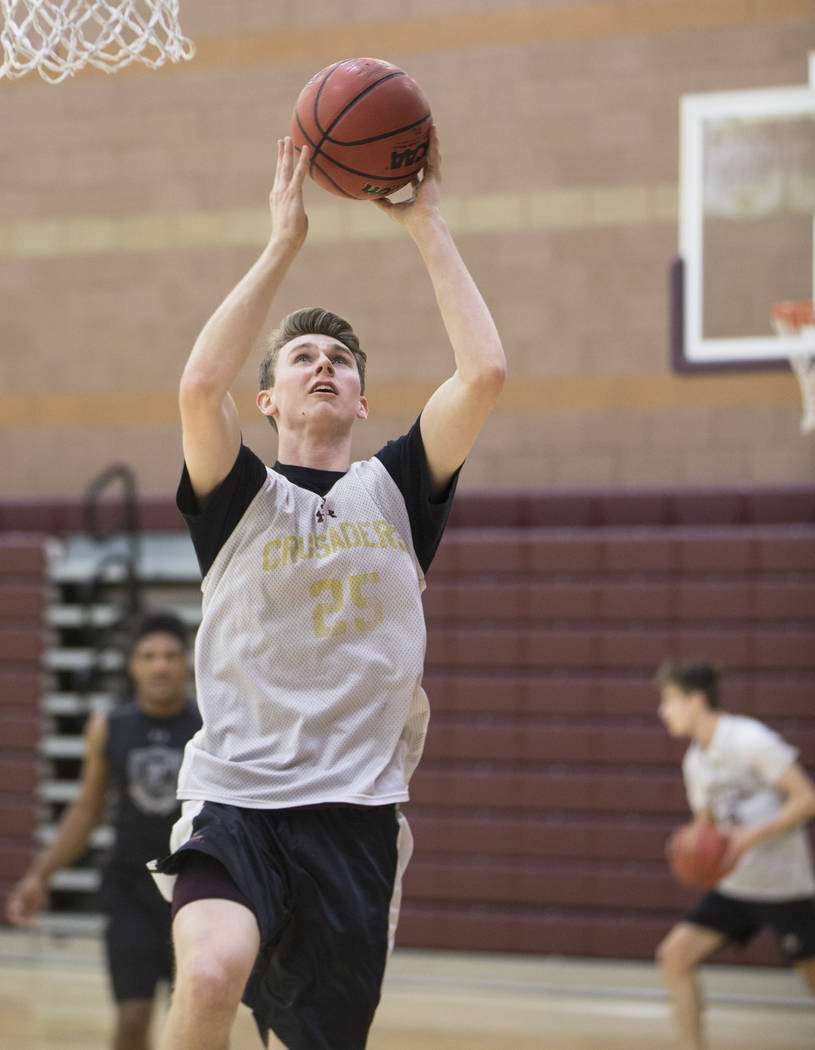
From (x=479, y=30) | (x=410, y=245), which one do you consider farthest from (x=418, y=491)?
(x=479, y=30)

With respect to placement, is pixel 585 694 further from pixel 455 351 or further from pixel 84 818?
pixel 455 351

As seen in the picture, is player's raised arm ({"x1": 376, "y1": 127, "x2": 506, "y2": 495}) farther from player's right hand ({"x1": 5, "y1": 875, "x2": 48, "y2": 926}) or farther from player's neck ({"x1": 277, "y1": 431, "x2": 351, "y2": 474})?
player's right hand ({"x1": 5, "y1": 875, "x2": 48, "y2": 926})

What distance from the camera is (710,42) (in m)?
8.34

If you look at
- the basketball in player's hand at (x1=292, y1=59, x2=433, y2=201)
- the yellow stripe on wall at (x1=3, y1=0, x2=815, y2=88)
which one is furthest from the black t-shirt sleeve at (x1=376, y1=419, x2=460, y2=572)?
the yellow stripe on wall at (x1=3, y1=0, x2=815, y2=88)

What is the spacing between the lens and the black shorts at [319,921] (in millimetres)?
2531

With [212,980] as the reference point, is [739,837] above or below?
below

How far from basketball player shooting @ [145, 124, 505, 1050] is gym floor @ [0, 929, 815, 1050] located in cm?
339

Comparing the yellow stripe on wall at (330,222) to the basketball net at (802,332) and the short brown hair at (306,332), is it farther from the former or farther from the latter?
the short brown hair at (306,332)

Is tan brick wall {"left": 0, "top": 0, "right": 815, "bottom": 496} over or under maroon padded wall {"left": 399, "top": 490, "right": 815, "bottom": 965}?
over

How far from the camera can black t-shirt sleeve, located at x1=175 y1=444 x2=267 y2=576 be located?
2586 mm

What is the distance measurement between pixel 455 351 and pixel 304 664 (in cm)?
66

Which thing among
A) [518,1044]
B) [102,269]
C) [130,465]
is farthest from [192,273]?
[518,1044]

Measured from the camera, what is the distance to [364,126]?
109 inches

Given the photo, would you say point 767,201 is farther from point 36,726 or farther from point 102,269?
point 36,726
